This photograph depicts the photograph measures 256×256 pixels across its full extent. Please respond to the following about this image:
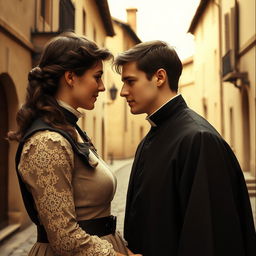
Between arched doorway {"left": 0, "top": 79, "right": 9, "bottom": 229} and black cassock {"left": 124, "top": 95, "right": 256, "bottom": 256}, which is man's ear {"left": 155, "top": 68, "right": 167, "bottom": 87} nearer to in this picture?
black cassock {"left": 124, "top": 95, "right": 256, "bottom": 256}

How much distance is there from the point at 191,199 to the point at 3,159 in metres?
5.79

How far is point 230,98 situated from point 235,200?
15.9 meters

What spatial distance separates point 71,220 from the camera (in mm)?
2162

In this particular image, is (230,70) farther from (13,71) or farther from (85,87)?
(85,87)

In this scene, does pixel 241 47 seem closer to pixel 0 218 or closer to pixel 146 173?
pixel 0 218

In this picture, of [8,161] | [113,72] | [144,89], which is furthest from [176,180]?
[113,72]

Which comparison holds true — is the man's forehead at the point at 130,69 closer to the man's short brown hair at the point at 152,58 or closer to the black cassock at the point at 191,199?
the man's short brown hair at the point at 152,58

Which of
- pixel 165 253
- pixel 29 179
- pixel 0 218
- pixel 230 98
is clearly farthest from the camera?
pixel 230 98

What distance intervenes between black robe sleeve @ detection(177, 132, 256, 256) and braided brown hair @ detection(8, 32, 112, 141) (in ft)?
1.99

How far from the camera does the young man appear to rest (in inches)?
91.0

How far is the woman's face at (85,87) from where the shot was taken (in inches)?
95.0

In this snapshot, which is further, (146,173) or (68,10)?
(68,10)

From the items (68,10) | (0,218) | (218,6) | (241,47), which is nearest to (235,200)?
(0,218)

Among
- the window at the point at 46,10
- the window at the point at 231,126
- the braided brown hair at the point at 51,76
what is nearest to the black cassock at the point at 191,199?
the braided brown hair at the point at 51,76
